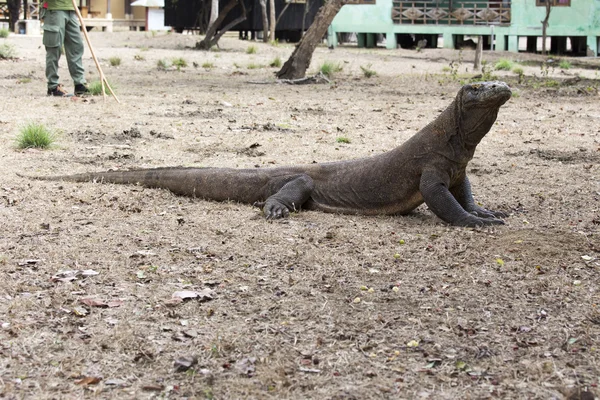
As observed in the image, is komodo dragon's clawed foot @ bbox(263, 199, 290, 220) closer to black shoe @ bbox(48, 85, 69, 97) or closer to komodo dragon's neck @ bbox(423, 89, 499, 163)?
komodo dragon's neck @ bbox(423, 89, 499, 163)

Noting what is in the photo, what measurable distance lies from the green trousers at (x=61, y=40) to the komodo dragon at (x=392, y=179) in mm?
5562

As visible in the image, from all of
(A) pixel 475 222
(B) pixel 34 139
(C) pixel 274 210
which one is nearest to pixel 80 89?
(B) pixel 34 139

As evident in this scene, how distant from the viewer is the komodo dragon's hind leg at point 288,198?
5.20 meters

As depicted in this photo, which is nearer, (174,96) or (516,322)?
(516,322)

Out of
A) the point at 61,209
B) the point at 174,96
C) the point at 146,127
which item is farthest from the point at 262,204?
the point at 174,96

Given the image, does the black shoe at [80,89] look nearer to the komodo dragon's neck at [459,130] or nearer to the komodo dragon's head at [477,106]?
the komodo dragon's neck at [459,130]

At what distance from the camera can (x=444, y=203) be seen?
5.02m

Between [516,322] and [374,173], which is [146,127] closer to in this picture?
[374,173]

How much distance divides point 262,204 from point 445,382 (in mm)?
2751

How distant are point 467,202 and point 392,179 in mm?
496

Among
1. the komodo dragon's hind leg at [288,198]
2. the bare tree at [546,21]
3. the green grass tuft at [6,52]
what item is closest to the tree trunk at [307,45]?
the green grass tuft at [6,52]

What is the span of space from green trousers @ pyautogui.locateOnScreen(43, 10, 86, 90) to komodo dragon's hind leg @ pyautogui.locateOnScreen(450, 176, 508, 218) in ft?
23.1

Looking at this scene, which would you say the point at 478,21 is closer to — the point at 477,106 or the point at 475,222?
the point at 477,106

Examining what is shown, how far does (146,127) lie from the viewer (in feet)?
29.1
